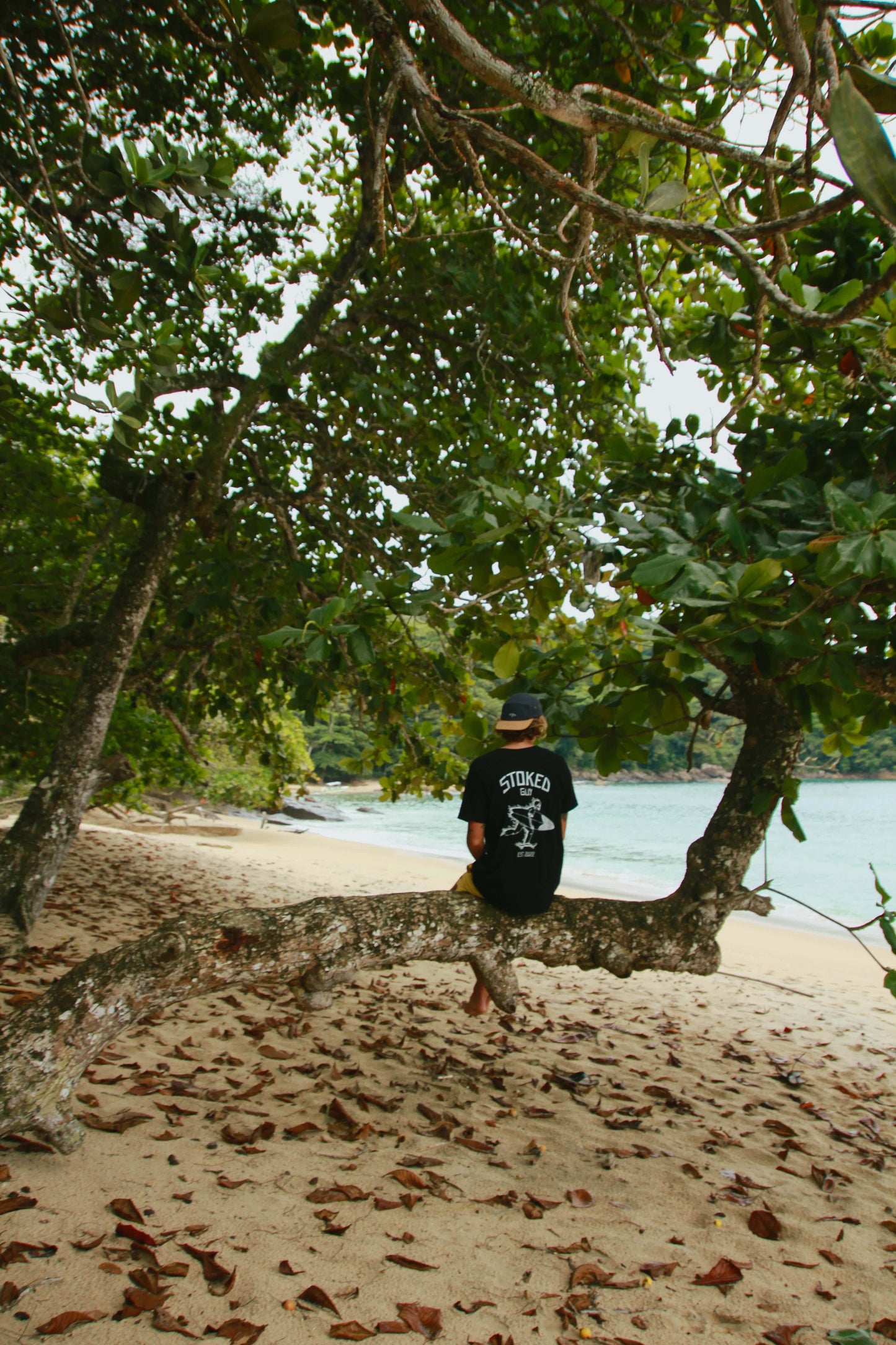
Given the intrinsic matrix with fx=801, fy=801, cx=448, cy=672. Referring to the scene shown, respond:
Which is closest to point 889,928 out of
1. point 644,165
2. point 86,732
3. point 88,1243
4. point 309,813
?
point 644,165

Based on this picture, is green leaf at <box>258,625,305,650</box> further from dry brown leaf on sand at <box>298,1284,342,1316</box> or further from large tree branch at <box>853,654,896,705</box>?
large tree branch at <box>853,654,896,705</box>

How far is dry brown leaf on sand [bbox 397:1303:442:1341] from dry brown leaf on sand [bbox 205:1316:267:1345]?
1.10ft

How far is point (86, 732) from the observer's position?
488 centimetres

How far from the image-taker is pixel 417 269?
5309 millimetres

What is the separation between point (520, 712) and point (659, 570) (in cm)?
101

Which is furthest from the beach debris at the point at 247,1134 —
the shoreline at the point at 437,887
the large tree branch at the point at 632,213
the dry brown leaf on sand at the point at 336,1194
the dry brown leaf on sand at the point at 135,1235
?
the shoreline at the point at 437,887

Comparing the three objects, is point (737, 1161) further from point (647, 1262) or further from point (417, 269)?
point (417, 269)

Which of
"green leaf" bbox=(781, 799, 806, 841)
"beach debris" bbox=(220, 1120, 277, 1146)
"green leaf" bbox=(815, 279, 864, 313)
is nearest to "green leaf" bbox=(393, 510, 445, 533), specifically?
"green leaf" bbox=(815, 279, 864, 313)

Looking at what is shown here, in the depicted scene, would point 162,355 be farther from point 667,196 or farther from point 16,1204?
point 16,1204

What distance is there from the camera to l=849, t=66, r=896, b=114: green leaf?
1.01m

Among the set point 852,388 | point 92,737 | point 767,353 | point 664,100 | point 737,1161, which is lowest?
point 737,1161

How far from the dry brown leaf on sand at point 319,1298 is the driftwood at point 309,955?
79 cm

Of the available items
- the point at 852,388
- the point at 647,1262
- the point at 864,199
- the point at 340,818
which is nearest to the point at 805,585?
the point at 852,388

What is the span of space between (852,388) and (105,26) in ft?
14.5
